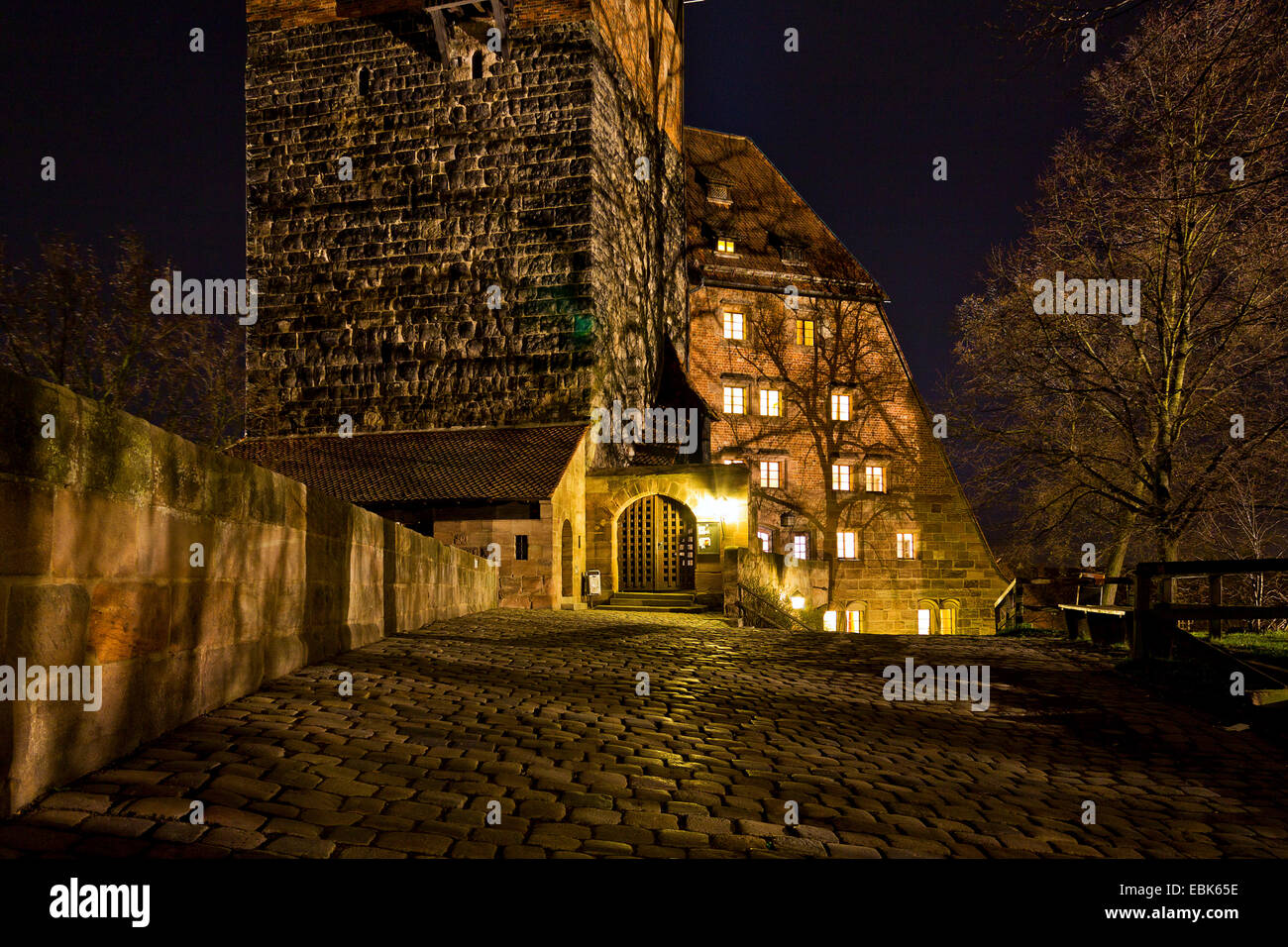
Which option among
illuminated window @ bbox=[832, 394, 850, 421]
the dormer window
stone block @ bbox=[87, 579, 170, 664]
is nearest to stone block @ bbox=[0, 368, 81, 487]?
stone block @ bbox=[87, 579, 170, 664]

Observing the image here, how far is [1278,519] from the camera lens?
70.9 feet

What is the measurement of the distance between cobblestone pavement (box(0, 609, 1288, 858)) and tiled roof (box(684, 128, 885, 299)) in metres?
28.6

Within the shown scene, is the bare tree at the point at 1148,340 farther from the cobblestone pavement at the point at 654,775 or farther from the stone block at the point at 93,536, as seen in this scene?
the stone block at the point at 93,536

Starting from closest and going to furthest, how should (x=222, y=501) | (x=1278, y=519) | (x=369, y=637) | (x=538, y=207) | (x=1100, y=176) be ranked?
(x=222, y=501)
(x=369, y=637)
(x=1100, y=176)
(x=1278, y=519)
(x=538, y=207)

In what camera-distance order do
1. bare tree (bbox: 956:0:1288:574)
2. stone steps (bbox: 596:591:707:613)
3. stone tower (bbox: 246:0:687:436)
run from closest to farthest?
bare tree (bbox: 956:0:1288:574) → stone steps (bbox: 596:591:707:613) → stone tower (bbox: 246:0:687:436)

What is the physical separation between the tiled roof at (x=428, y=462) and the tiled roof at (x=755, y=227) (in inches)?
503

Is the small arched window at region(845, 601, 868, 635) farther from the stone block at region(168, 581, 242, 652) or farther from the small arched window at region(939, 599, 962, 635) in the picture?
the stone block at region(168, 581, 242, 652)

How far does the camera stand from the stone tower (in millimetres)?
26688

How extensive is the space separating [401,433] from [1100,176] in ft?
59.5

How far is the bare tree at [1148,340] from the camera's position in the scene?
17.2 m

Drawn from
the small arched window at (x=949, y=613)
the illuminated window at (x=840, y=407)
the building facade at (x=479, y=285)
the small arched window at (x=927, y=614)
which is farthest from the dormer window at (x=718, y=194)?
the small arched window at (x=949, y=613)

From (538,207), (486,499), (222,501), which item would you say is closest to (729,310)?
(538,207)

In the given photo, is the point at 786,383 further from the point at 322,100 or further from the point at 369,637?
the point at 369,637
